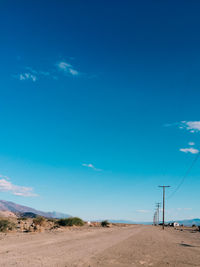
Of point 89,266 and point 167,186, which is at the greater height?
point 167,186

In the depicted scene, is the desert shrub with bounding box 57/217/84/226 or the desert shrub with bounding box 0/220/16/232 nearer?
the desert shrub with bounding box 0/220/16/232

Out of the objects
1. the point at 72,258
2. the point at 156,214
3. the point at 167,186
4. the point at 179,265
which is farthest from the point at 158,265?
the point at 156,214

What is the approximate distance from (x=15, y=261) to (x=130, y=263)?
4700 millimetres

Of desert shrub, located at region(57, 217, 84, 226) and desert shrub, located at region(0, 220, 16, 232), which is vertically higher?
desert shrub, located at region(57, 217, 84, 226)

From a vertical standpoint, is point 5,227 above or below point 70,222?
below

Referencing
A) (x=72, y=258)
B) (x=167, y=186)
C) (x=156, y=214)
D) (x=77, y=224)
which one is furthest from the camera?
(x=156, y=214)

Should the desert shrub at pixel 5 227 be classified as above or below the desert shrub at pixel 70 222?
below

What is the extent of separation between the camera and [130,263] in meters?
10.8

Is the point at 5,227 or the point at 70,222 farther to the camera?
the point at 70,222

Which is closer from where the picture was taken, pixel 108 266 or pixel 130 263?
pixel 108 266

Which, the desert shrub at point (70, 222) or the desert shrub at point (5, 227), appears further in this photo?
the desert shrub at point (70, 222)

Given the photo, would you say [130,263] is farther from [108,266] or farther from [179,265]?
[179,265]

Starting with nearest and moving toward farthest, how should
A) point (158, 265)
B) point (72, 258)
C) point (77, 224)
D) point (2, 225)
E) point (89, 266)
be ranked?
point (89, 266), point (158, 265), point (72, 258), point (2, 225), point (77, 224)

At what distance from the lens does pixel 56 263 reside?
1005cm
